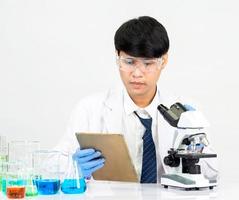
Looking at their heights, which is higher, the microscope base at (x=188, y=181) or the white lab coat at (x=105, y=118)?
the white lab coat at (x=105, y=118)

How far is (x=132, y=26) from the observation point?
3.02 metres

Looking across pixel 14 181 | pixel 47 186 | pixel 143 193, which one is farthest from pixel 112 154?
pixel 14 181

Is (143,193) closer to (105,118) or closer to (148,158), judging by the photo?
(148,158)

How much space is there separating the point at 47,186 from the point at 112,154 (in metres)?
0.39

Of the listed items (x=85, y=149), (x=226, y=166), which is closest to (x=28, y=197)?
(x=85, y=149)

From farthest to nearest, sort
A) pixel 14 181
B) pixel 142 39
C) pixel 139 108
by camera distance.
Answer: pixel 139 108 < pixel 142 39 < pixel 14 181

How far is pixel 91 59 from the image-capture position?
161 inches

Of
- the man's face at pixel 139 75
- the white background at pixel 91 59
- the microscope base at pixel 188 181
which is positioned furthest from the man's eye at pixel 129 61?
the white background at pixel 91 59

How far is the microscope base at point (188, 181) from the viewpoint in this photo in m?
2.49

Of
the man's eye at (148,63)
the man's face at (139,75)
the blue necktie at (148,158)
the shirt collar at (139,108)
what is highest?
the man's eye at (148,63)

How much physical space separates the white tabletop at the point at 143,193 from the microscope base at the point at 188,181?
0.09 ft

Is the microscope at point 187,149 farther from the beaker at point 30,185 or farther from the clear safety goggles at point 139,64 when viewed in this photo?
the beaker at point 30,185

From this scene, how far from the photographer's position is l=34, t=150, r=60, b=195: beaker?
238 centimetres

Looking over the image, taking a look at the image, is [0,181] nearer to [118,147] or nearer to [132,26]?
[118,147]
